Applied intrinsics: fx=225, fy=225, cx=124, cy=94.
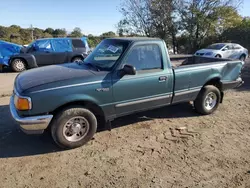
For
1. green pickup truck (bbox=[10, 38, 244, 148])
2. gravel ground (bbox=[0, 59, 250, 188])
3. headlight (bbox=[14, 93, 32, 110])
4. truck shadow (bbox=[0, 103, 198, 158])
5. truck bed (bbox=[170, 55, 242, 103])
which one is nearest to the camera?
gravel ground (bbox=[0, 59, 250, 188])

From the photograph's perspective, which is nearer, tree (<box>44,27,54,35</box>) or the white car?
the white car

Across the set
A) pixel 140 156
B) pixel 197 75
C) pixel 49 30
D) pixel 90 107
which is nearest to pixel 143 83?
pixel 90 107

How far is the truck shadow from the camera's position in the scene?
371cm

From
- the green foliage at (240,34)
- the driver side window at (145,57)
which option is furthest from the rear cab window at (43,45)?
the green foliage at (240,34)

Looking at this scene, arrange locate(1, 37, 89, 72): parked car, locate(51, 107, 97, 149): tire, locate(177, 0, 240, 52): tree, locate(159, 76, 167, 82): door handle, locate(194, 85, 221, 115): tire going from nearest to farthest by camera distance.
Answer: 1. locate(51, 107, 97, 149): tire
2. locate(159, 76, 167, 82): door handle
3. locate(194, 85, 221, 115): tire
4. locate(1, 37, 89, 72): parked car
5. locate(177, 0, 240, 52): tree

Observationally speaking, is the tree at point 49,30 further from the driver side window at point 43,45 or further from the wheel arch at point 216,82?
the wheel arch at point 216,82

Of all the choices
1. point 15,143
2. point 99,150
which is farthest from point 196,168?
point 15,143

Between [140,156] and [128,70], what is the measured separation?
1.41m

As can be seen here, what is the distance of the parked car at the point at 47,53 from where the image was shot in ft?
37.3

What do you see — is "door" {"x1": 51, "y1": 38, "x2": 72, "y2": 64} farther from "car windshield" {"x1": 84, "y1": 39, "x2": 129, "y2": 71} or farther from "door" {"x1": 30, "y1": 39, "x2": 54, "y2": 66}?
"car windshield" {"x1": 84, "y1": 39, "x2": 129, "y2": 71}

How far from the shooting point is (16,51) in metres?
11.7

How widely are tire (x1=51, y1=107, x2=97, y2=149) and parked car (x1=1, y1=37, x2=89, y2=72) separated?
860 cm

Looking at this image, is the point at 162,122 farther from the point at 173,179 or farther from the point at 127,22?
the point at 127,22

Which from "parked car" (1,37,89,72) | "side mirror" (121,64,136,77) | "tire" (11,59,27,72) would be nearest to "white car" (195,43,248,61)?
"parked car" (1,37,89,72)
